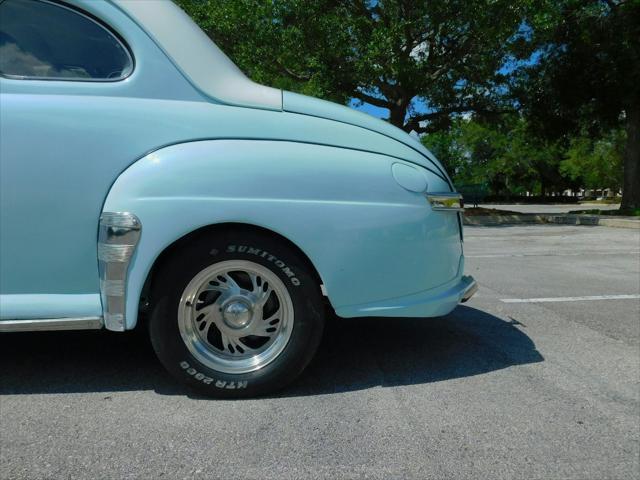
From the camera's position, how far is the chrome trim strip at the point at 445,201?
104 inches

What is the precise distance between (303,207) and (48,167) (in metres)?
1.20

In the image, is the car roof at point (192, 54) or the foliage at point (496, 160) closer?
the car roof at point (192, 54)

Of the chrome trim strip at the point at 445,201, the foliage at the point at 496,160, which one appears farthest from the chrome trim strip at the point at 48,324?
the foliage at the point at 496,160

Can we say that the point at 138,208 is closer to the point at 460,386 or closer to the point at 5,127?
the point at 5,127

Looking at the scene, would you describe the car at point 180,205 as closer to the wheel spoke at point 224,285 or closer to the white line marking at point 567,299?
the wheel spoke at point 224,285

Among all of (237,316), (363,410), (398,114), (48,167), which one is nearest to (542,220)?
(398,114)

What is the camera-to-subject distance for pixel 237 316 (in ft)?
8.16

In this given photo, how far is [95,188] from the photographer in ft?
7.73

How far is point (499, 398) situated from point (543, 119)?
20231 millimetres

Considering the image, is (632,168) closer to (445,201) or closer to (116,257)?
(445,201)

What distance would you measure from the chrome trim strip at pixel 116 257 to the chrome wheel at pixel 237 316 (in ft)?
1.00

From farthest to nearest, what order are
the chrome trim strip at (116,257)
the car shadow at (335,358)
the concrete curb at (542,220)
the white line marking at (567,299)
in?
the concrete curb at (542,220) → the white line marking at (567,299) → the car shadow at (335,358) → the chrome trim strip at (116,257)

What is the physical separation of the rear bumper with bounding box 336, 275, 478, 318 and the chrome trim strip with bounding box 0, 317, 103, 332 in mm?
1181

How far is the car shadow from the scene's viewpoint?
2645 millimetres
